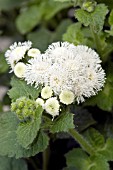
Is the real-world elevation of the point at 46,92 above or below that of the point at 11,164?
above

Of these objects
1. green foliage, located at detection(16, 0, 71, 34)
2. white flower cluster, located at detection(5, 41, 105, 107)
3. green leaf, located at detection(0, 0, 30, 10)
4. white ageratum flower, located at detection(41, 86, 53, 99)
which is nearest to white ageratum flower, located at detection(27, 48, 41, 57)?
white flower cluster, located at detection(5, 41, 105, 107)

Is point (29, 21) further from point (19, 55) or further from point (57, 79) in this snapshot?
point (57, 79)

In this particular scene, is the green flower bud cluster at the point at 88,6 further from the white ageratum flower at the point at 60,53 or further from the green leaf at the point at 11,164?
the green leaf at the point at 11,164

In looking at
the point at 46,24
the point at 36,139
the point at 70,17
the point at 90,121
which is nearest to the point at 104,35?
the point at 90,121

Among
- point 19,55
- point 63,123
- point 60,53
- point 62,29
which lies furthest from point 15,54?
point 62,29

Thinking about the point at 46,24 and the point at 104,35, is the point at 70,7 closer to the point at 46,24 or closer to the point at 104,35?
the point at 46,24

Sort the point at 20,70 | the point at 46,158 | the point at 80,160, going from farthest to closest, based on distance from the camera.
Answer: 1. the point at 46,158
2. the point at 80,160
3. the point at 20,70

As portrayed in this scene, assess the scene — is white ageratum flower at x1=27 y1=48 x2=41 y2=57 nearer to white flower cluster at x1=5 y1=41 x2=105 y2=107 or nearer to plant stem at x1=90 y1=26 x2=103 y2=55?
white flower cluster at x1=5 y1=41 x2=105 y2=107
